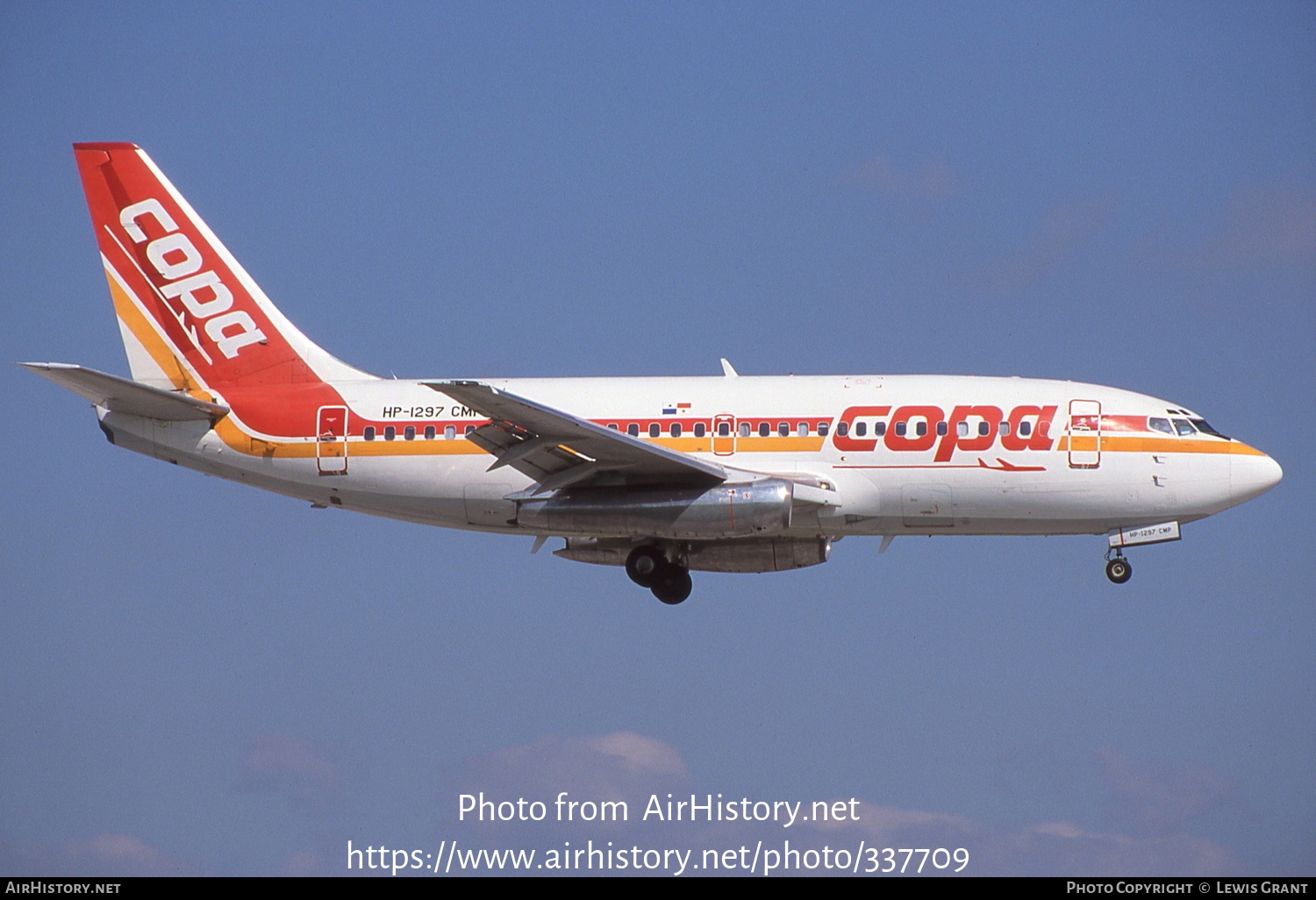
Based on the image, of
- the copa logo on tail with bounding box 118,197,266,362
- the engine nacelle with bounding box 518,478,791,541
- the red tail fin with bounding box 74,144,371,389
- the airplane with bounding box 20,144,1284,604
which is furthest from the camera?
the copa logo on tail with bounding box 118,197,266,362

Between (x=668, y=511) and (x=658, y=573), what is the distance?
4676 millimetres

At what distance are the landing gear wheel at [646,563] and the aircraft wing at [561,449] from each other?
3.81 m

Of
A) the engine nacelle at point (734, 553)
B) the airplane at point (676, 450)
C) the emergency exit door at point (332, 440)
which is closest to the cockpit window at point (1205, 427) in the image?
the airplane at point (676, 450)

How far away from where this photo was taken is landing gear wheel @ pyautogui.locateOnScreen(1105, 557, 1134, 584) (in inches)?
1540

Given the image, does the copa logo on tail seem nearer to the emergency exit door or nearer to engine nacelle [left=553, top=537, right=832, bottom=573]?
the emergency exit door

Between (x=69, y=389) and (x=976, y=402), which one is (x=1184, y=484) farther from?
(x=69, y=389)

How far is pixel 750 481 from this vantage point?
124 feet

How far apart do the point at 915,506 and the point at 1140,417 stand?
5.61m

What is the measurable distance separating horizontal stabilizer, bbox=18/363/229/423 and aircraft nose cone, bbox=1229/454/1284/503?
79.4 ft

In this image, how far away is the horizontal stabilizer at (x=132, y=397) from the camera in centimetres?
3872

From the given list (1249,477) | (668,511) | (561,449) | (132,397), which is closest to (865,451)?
(668,511)

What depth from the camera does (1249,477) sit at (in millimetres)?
38500

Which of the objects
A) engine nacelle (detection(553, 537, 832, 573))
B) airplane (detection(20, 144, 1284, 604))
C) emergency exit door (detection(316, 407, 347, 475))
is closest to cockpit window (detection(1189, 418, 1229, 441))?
airplane (detection(20, 144, 1284, 604))
